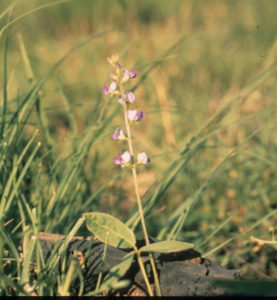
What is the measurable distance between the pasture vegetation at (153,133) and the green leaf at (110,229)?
9cm

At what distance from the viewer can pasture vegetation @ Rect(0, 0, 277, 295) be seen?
3.75ft

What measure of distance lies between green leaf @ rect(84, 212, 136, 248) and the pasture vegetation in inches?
3.7

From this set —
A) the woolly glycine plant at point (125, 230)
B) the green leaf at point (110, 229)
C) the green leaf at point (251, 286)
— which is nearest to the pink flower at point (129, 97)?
the woolly glycine plant at point (125, 230)

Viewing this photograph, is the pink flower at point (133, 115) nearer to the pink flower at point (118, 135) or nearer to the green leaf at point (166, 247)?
the pink flower at point (118, 135)

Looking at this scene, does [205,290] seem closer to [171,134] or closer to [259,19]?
[171,134]

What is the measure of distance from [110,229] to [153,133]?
1.43 meters

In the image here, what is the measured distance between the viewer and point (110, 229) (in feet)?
2.88

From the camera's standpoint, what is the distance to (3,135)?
117 cm

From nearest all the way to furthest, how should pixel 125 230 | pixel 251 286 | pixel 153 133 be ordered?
pixel 251 286
pixel 125 230
pixel 153 133

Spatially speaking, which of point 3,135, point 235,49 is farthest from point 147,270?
point 235,49

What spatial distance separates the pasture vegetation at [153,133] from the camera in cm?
114

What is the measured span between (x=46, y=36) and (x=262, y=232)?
2.98m

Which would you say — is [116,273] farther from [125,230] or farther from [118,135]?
[118,135]

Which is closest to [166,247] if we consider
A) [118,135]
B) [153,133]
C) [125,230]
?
[125,230]
